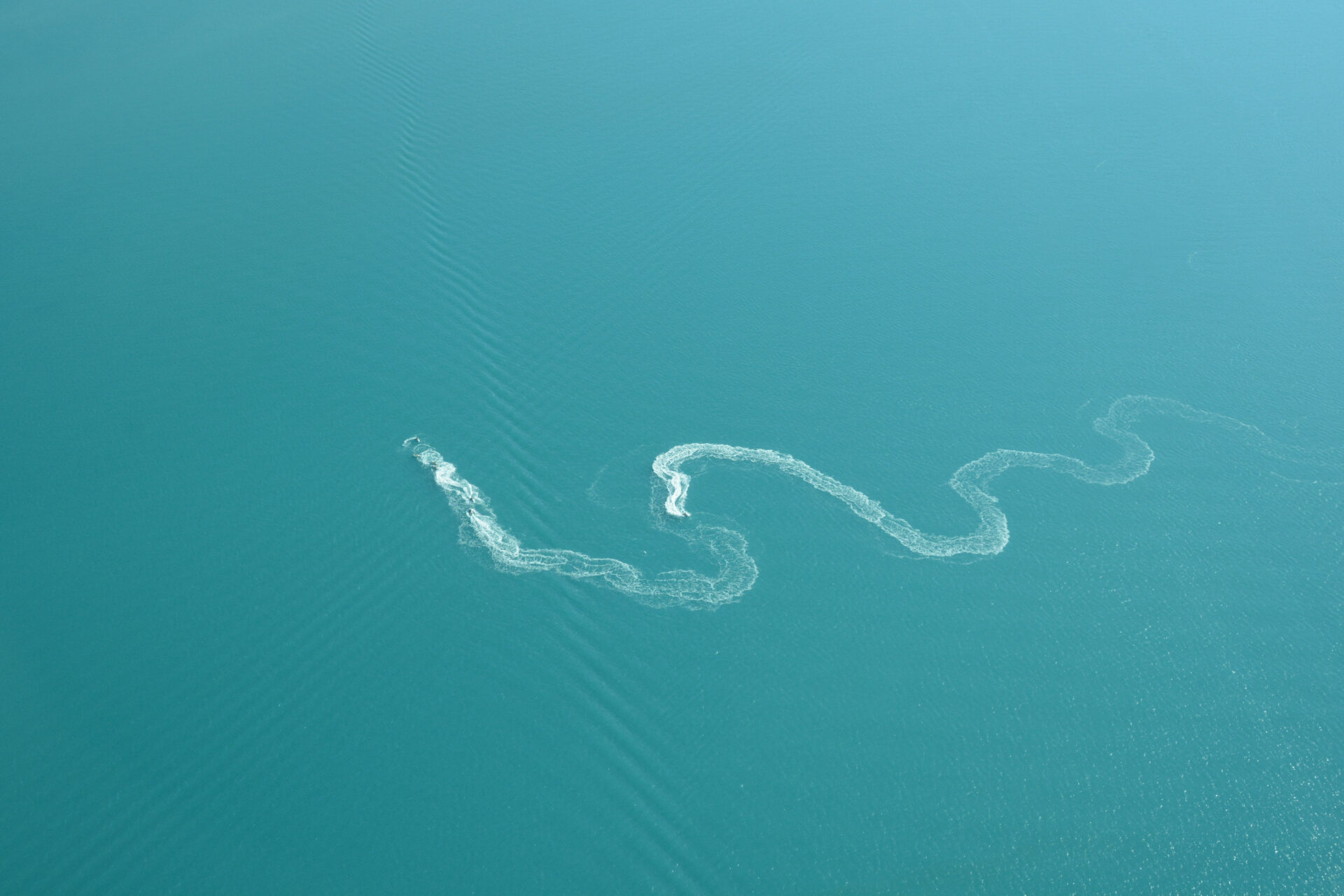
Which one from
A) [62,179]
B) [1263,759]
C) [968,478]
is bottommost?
[1263,759]

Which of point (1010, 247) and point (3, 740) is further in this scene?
point (1010, 247)

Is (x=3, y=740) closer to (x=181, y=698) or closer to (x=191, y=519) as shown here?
(x=181, y=698)

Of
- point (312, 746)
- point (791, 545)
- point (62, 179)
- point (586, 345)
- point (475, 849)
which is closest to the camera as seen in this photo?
point (475, 849)

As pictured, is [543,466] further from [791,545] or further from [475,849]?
[475,849]

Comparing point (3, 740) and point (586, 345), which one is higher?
point (586, 345)

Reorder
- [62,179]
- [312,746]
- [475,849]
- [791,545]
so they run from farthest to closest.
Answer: [62,179], [791,545], [312,746], [475,849]

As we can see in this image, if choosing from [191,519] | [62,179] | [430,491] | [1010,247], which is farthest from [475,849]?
[62,179]
